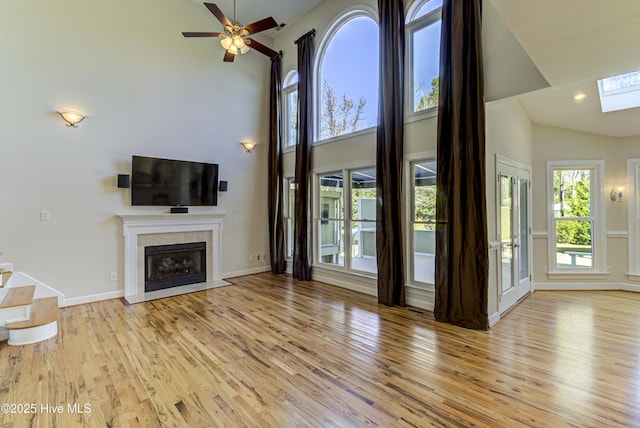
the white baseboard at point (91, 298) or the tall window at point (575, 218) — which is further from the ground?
the tall window at point (575, 218)

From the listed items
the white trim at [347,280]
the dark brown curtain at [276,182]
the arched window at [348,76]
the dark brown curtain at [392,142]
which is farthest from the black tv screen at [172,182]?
the dark brown curtain at [392,142]

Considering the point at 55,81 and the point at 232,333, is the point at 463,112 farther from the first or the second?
the point at 55,81

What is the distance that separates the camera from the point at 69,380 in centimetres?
244

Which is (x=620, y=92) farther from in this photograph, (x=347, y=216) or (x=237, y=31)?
(x=237, y=31)

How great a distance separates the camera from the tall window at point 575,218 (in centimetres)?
514

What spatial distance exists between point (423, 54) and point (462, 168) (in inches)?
74.3

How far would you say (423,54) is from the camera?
13.7 ft

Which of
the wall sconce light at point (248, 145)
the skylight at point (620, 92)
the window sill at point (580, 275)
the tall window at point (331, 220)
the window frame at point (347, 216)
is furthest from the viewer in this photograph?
the wall sconce light at point (248, 145)

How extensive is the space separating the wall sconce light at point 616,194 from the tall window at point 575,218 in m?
0.20

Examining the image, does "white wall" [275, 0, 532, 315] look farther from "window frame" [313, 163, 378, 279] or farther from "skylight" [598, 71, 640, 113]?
"skylight" [598, 71, 640, 113]

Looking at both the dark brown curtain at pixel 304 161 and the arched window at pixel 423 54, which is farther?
the dark brown curtain at pixel 304 161

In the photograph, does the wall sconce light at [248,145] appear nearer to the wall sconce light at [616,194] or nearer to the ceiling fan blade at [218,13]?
the ceiling fan blade at [218,13]

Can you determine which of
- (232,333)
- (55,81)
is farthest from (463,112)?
(55,81)

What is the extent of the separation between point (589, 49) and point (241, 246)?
5948 millimetres
